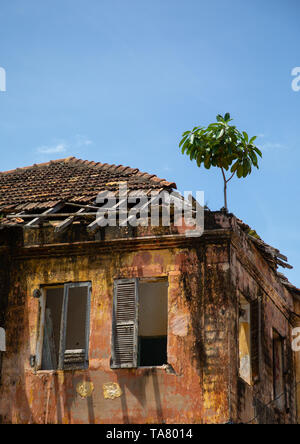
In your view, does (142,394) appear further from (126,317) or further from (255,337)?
(255,337)

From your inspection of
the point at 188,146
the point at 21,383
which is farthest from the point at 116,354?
the point at 188,146

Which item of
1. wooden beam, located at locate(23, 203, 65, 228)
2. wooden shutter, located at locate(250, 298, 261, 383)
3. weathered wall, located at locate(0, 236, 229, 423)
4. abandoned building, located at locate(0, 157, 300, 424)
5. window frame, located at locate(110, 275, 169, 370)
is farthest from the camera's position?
wooden shutter, located at locate(250, 298, 261, 383)

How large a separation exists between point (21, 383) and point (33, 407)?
54 centimetres

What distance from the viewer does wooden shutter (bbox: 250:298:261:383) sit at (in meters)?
15.8

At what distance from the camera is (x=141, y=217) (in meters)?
15.7

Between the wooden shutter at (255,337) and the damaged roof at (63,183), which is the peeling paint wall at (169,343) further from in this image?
the damaged roof at (63,183)

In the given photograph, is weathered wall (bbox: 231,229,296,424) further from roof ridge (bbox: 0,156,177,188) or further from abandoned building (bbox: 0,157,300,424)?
roof ridge (bbox: 0,156,177,188)

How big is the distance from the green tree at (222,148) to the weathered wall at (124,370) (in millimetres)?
1848

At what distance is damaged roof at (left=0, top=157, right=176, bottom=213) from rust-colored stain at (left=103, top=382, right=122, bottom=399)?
13.1ft

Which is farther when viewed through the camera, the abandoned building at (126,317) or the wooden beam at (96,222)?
the wooden beam at (96,222)

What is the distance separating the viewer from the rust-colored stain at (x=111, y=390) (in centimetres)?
1451

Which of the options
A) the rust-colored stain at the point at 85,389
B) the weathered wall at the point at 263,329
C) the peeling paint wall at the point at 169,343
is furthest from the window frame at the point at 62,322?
the weathered wall at the point at 263,329

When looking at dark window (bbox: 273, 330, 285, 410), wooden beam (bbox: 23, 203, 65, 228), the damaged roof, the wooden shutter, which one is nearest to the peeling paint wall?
the wooden shutter

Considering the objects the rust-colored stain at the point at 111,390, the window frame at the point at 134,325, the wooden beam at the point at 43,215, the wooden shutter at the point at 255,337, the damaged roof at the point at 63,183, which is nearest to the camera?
the rust-colored stain at the point at 111,390
